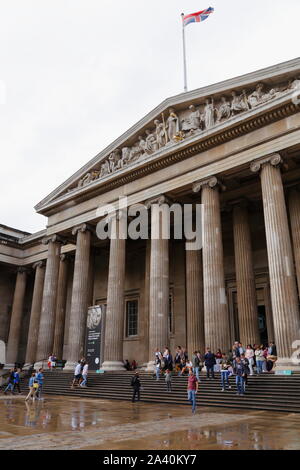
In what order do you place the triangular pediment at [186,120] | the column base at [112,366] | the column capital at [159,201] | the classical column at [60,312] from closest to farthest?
the triangular pediment at [186,120] < the column base at [112,366] < the column capital at [159,201] < the classical column at [60,312]

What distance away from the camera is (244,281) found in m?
22.0

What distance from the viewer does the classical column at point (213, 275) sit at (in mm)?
18562

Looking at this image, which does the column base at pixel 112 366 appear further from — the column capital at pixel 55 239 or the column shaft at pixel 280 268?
the column capital at pixel 55 239

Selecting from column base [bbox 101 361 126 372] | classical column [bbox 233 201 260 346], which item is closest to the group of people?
column base [bbox 101 361 126 372]

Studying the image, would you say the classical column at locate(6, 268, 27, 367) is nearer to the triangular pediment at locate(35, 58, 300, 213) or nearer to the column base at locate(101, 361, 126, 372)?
the triangular pediment at locate(35, 58, 300, 213)

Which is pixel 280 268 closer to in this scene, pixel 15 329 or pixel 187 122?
pixel 187 122

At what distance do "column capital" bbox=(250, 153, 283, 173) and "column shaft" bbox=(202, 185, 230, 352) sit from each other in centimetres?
258

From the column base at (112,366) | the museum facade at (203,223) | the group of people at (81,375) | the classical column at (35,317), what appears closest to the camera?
the museum facade at (203,223)

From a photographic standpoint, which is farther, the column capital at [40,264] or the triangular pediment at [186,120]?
the column capital at [40,264]

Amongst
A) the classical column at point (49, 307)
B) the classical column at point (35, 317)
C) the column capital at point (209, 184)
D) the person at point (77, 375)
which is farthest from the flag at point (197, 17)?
the classical column at point (35, 317)

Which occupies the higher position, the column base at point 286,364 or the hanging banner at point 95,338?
the hanging banner at point 95,338

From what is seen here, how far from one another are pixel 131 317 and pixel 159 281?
10619 mm

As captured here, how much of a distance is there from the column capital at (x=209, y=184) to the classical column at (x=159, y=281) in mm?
2294
